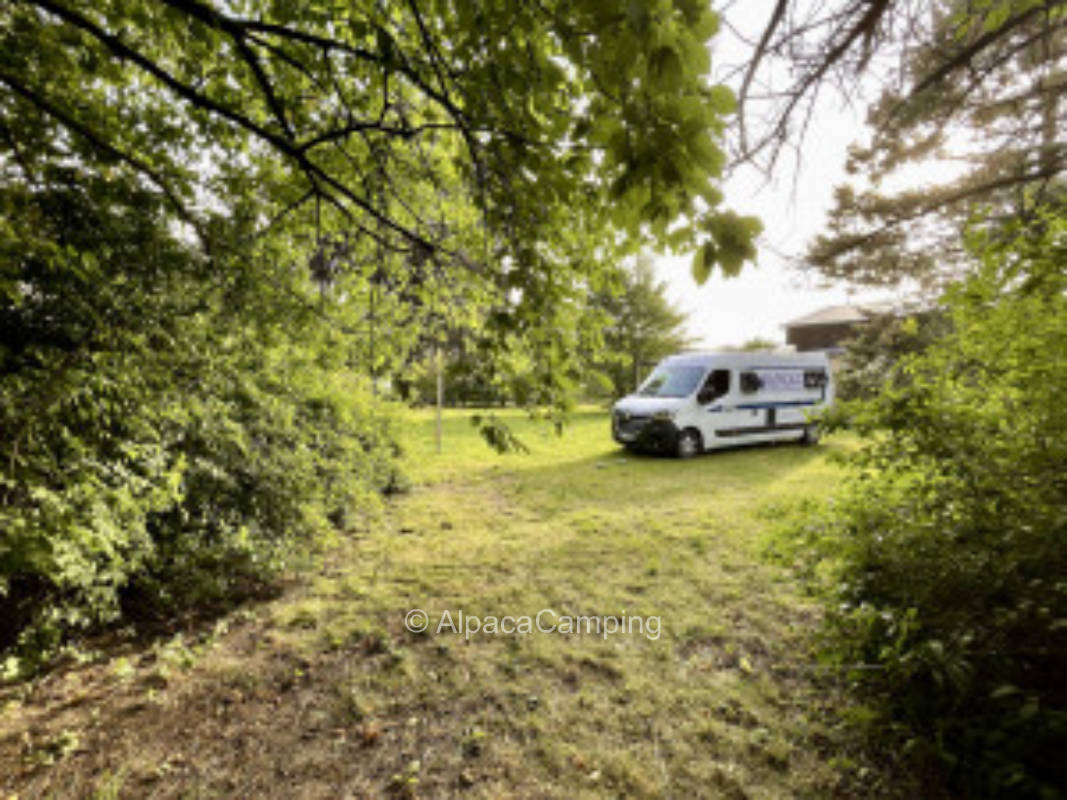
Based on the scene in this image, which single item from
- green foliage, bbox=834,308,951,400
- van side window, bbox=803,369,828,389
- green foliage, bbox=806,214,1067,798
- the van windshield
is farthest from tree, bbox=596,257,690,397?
green foliage, bbox=806,214,1067,798

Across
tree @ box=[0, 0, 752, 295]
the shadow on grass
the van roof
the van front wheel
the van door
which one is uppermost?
tree @ box=[0, 0, 752, 295]

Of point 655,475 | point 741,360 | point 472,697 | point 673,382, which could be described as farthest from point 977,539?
point 741,360

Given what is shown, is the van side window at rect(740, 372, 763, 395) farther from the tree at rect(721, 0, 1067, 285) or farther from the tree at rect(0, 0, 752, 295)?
the tree at rect(0, 0, 752, 295)

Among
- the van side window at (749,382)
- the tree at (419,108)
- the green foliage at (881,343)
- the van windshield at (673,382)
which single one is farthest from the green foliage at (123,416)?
the green foliage at (881,343)

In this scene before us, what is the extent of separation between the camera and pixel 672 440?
10.5 m

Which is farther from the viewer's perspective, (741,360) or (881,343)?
(881,343)

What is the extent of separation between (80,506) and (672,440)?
9.73 meters

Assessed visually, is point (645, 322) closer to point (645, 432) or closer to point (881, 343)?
point (881, 343)

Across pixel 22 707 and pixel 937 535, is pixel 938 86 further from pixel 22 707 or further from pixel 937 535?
pixel 22 707

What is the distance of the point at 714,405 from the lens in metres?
10.8

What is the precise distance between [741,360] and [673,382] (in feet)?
5.66

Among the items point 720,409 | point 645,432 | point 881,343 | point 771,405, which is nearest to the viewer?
point 645,432

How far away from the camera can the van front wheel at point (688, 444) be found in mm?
10547

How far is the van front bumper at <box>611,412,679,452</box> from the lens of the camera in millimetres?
10492
